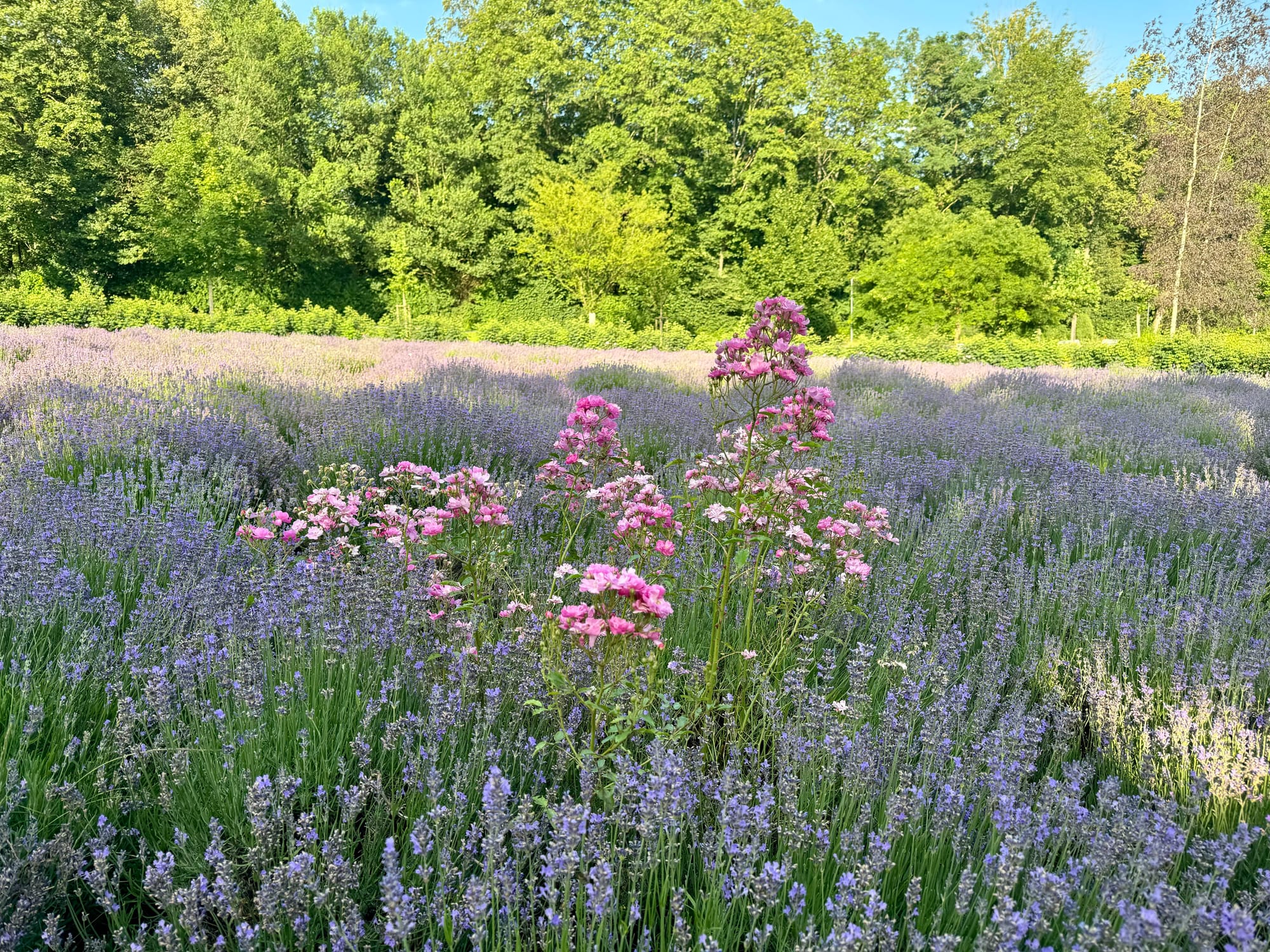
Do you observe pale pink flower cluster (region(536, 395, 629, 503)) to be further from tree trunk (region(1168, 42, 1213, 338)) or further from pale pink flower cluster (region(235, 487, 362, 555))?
tree trunk (region(1168, 42, 1213, 338))

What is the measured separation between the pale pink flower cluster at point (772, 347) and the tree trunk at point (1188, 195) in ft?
96.5

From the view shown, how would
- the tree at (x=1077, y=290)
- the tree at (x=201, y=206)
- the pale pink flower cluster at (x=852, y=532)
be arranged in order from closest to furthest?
1. the pale pink flower cluster at (x=852, y=532)
2. the tree at (x=201, y=206)
3. the tree at (x=1077, y=290)

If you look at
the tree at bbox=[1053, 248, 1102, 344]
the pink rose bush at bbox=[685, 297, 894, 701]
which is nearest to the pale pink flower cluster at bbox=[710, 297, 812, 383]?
the pink rose bush at bbox=[685, 297, 894, 701]

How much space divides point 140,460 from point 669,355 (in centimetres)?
1100

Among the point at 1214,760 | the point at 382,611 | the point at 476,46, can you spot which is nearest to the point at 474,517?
the point at 382,611

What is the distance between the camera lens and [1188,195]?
89.4ft

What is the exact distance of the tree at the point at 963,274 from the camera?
28.5 m

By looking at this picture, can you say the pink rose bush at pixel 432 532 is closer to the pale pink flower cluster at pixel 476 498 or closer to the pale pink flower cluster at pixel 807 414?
the pale pink flower cluster at pixel 476 498

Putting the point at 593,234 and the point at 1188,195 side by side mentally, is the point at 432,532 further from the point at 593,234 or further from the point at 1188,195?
the point at 1188,195

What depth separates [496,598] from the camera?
288 cm

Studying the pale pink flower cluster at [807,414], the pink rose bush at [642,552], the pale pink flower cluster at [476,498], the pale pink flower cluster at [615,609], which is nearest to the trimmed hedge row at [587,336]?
the pink rose bush at [642,552]

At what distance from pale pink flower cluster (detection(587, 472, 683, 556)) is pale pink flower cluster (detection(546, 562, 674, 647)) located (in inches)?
8.3

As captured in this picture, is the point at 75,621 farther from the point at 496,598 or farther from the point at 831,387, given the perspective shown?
the point at 831,387

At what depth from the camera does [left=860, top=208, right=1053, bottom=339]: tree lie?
2853 cm
